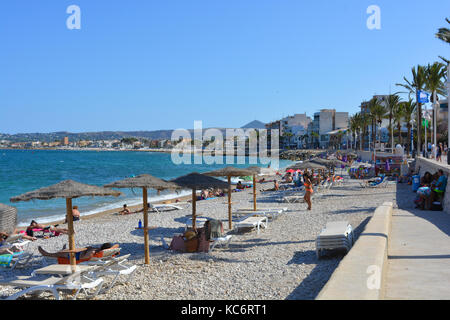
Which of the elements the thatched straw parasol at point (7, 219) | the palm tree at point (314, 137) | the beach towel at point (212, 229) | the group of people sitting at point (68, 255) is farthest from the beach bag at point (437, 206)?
the palm tree at point (314, 137)

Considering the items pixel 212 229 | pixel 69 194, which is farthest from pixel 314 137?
pixel 69 194

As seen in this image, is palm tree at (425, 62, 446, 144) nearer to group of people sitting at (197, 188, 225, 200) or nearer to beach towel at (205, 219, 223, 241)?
group of people sitting at (197, 188, 225, 200)

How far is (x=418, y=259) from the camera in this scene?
6.11 metres

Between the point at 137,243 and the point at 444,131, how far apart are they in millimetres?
57433

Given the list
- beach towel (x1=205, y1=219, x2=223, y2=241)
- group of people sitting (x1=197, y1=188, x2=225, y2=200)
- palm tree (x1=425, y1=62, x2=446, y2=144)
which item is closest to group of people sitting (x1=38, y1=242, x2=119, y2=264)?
beach towel (x1=205, y1=219, x2=223, y2=241)

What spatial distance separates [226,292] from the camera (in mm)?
6062

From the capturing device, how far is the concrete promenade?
4.69m

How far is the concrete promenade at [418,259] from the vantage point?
4.69 m

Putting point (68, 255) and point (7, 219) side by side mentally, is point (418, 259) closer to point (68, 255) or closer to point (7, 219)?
point (68, 255)
